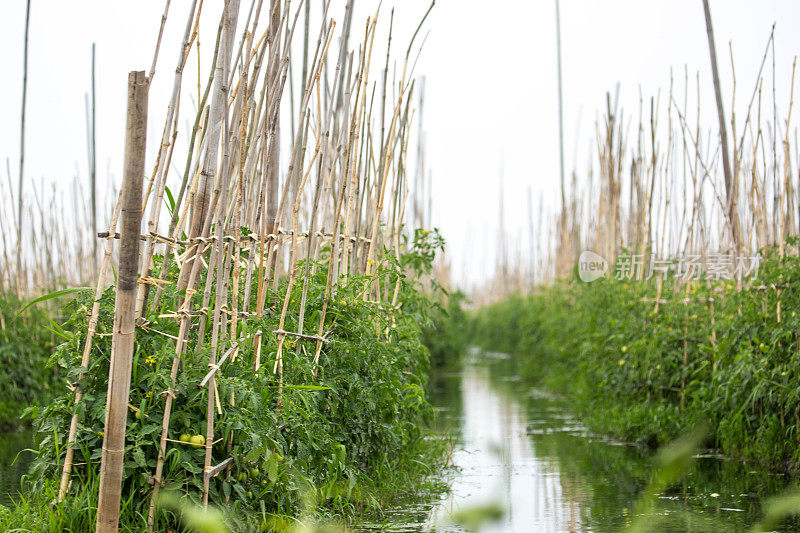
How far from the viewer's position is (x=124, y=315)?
2.17 m

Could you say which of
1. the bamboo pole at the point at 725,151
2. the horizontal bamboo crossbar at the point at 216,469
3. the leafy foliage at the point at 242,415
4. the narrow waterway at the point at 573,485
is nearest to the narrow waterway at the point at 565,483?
the narrow waterway at the point at 573,485

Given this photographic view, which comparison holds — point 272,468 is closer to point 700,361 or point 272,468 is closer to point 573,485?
point 573,485

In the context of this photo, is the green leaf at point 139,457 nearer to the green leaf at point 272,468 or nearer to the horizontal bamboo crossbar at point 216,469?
the horizontal bamboo crossbar at point 216,469

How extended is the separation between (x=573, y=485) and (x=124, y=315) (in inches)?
106

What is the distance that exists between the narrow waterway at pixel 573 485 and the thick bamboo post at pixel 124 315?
949 mm

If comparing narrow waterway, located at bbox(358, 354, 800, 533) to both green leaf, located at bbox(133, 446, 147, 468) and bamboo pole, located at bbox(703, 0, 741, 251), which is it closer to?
green leaf, located at bbox(133, 446, 147, 468)

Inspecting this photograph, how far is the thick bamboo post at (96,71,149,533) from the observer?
84.3 inches

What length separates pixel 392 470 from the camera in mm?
3746

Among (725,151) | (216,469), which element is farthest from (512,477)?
(725,151)

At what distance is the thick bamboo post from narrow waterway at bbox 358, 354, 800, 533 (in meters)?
0.95

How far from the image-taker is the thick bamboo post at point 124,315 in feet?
7.02

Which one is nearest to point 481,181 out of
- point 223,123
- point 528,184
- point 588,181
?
point 528,184

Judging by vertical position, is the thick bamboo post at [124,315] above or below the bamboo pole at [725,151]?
below

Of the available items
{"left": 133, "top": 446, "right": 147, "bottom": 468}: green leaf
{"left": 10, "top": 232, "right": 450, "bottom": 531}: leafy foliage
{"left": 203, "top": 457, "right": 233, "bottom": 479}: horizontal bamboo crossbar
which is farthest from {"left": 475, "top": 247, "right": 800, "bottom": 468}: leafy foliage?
{"left": 133, "top": 446, "right": 147, "bottom": 468}: green leaf
